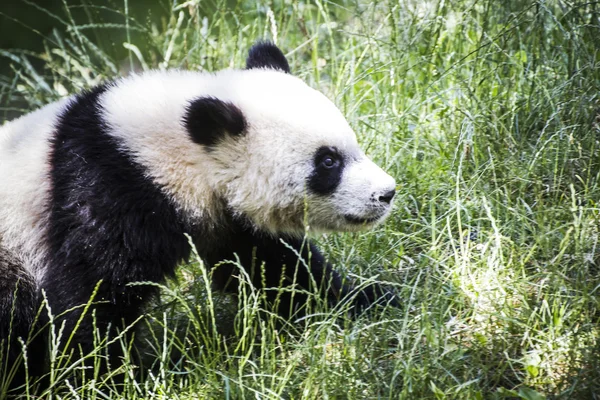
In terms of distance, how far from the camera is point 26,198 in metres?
3.54

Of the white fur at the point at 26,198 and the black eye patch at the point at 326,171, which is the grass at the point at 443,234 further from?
the white fur at the point at 26,198

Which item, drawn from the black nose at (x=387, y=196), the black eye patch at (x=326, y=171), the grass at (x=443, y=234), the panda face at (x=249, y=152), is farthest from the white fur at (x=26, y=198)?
the black nose at (x=387, y=196)

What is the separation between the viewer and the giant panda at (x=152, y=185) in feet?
11.1

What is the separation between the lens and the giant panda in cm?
339

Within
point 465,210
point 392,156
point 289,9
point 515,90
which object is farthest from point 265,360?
point 289,9

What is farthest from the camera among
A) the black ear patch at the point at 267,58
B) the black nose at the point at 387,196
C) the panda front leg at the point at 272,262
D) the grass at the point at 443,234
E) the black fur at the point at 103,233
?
the black ear patch at the point at 267,58

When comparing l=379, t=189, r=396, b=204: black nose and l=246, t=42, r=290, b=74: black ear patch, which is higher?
l=246, t=42, r=290, b=74: black ear patch

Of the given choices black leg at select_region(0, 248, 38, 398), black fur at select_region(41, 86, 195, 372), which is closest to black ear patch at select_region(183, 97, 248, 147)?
black fur at select_region(41, 86, 195, 372)

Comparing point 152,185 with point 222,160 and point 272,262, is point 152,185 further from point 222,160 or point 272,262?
point 272,262

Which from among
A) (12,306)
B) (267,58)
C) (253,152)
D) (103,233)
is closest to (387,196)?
(253,152)

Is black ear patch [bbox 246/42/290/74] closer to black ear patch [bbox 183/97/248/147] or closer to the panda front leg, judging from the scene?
black ear patch [bbox 183/97/248/147]

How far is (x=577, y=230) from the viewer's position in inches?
133

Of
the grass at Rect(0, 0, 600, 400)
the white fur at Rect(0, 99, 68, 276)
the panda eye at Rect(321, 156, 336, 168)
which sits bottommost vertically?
the grass at Rect(0, 0, 600, 400)

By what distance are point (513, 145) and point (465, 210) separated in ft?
2.00
